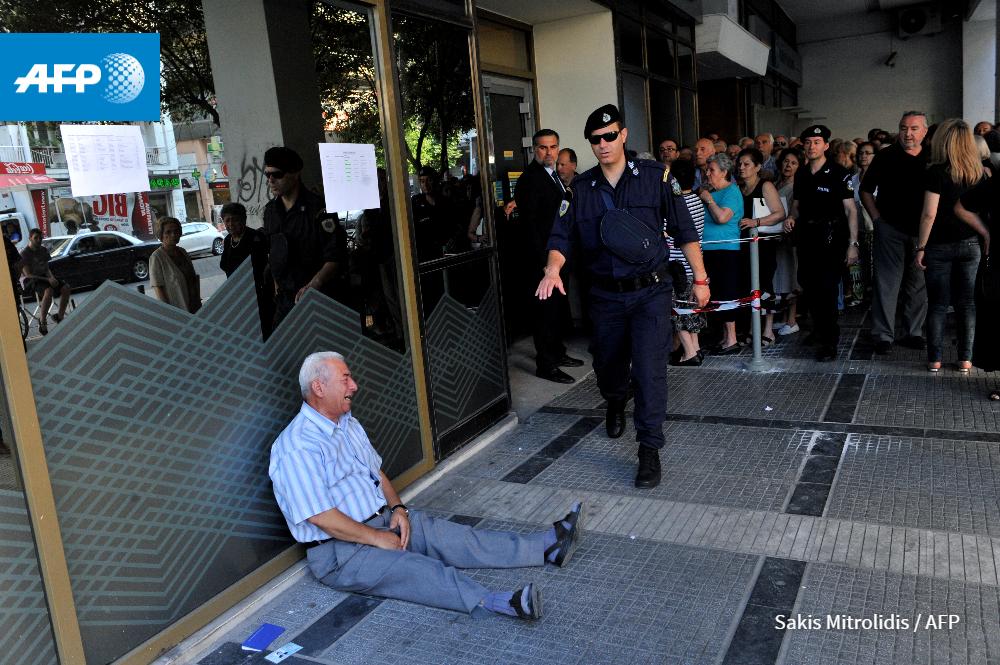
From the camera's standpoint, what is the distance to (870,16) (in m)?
20.8

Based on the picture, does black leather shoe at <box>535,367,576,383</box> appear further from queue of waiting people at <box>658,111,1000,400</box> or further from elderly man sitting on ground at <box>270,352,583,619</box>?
elderly man sitting on ground at <box>270,352,583,619</box>

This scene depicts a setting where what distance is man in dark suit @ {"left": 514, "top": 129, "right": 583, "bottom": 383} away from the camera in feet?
20.3

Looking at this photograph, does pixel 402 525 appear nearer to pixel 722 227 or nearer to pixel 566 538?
pixel 566 538

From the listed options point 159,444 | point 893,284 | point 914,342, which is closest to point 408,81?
point 159,444

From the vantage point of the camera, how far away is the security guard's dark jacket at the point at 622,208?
425cm

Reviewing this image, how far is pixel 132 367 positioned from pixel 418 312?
1.82 m

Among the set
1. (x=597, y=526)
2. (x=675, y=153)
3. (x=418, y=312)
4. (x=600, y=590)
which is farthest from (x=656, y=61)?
(x=600, y=590)

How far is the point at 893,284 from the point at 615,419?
2.74 meters

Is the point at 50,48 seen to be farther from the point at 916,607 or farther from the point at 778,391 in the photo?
the point at 778,391

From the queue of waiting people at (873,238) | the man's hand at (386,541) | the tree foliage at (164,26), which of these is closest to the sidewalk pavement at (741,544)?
the man's hand at (386,541)

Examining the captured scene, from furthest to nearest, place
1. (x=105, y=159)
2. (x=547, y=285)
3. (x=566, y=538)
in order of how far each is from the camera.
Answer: (x=547, y=285), (x=566, y=538), (x=105, y=159)

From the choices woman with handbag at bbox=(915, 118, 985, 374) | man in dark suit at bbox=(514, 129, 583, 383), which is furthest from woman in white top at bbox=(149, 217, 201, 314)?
woman with handbag at bbox=(915, 118, 985, 374)

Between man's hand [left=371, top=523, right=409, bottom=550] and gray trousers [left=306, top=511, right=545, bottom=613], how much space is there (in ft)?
0.07

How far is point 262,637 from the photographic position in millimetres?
3018
